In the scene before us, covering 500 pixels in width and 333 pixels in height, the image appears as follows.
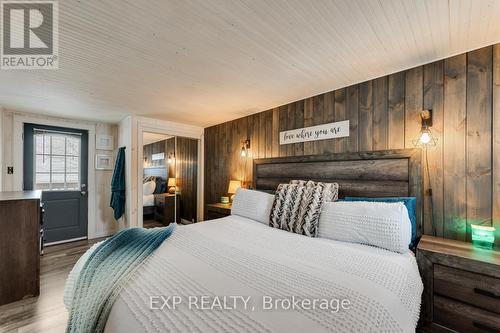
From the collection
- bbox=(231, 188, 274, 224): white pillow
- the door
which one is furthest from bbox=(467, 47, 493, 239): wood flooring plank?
the door

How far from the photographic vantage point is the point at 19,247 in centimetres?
213

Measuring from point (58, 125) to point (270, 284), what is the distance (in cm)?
447

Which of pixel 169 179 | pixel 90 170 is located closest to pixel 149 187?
pixel 169 179

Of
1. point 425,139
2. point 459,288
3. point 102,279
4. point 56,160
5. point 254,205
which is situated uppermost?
point 425,139

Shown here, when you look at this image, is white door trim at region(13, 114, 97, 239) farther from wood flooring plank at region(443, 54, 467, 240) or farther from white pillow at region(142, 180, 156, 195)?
wood flooring plank at region(443, 54, 467, 240)

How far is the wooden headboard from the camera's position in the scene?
1.95 m

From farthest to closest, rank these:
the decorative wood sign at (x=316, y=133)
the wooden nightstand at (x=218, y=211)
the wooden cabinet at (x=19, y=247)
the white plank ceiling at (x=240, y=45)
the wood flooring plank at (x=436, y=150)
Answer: the wooden nightstand at (x=218, y=211)
the decorative wood sign at (x=316, y=133)
the wooden cabinet at (x=19, y=247)
the wood flooring plank at (x=436, y=150)
the white plank ceiling at (x=240, y=45)

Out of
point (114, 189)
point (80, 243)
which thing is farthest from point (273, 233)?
point (80, 243)

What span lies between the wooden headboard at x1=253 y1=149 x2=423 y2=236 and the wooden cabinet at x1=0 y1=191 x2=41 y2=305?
2.76 m

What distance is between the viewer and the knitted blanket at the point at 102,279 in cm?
94

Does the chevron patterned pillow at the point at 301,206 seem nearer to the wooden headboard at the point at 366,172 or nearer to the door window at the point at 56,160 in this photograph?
the wooden headboard at the point at 366,172

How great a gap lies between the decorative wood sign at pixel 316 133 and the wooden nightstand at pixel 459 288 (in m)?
1.34

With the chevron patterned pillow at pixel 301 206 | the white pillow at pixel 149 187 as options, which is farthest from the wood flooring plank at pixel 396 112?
the white pillow at pixel 149 187

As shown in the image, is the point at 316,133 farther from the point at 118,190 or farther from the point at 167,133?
the point at 118,190
